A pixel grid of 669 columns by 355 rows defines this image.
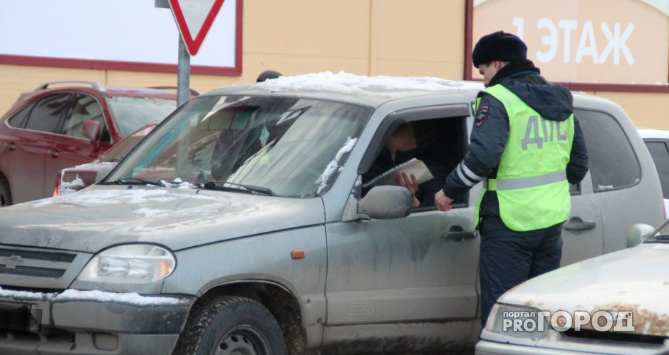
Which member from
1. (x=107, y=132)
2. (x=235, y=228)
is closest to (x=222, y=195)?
(x=235, y=228)

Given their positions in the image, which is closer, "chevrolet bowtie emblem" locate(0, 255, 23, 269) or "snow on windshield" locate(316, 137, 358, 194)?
"chevrolet bowtie emblem" locate(0, 255, 23, 269)

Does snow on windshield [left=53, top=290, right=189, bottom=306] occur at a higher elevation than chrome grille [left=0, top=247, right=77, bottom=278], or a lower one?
lower

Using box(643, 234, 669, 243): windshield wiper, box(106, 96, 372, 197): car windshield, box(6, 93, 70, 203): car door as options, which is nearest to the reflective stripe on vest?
box(643, 234, 669, 243): windshield wiper

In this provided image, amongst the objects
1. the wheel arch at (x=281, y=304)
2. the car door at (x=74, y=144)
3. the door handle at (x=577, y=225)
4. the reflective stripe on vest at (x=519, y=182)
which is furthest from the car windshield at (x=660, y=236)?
the car door at (x=74, y=144)

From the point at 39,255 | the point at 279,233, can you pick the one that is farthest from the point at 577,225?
the point at 39,255

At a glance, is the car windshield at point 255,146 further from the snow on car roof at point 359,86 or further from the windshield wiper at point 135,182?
the snow on car roof at point 359,86

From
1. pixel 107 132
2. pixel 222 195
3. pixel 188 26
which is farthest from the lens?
pixel 107 132

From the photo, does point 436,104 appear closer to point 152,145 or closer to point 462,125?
point 462,125

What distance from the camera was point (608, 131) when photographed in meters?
6.76

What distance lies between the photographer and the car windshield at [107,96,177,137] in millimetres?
10703

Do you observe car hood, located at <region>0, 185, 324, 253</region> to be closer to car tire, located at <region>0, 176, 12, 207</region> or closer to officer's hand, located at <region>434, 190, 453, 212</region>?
officer's hand, located at <region>434, 190, 453, 212</region>

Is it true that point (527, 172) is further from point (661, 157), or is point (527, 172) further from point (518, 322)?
point (661, 157)

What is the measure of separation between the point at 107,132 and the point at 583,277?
6826 millimetres

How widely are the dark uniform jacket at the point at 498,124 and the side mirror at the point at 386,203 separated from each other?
316 millimetres
